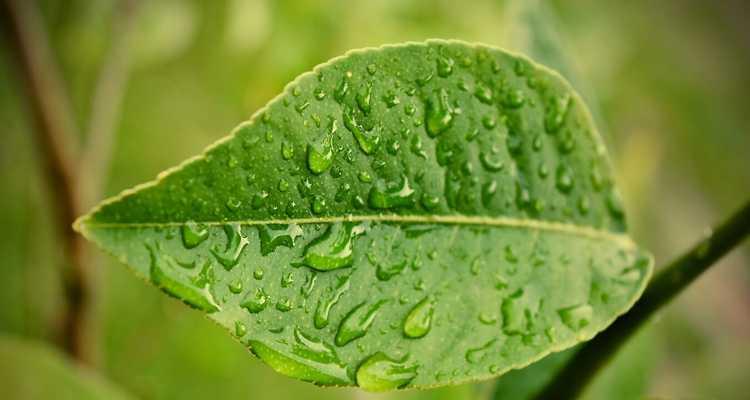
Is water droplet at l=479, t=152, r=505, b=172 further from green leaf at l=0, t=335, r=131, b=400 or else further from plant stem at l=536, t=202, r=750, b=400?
green leaf at l=0, t=335, r=131, b=400

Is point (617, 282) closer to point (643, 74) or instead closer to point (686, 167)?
point (643, 74)

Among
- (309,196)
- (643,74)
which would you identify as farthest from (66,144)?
(643,74)

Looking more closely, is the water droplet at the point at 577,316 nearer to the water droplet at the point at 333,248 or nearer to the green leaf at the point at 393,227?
the green leaf at the point at 393,227

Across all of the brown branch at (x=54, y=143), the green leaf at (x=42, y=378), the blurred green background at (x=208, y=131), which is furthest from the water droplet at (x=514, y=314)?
the brown branch at (x=54, y=143)

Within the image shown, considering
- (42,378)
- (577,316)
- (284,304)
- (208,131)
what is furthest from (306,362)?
(208,131)

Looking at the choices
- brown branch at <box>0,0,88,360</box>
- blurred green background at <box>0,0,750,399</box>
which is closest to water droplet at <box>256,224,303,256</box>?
blurred green background at <box>0,0,750,399</box>

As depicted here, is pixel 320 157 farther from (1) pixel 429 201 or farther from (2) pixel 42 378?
(2) pixel 42 378
